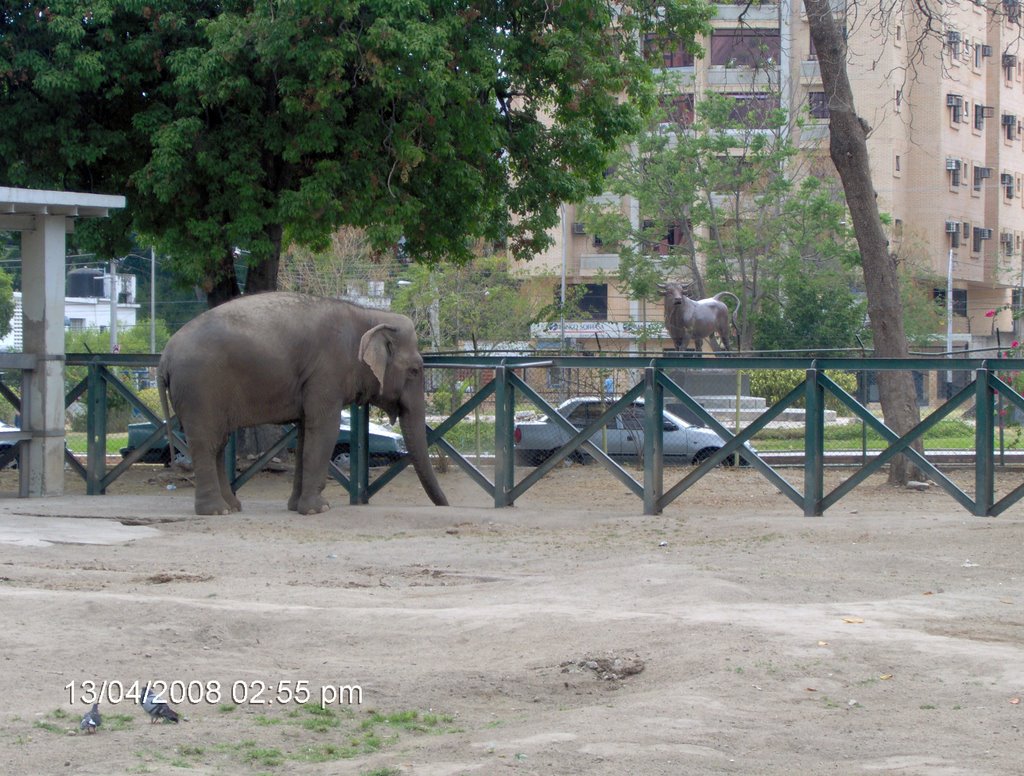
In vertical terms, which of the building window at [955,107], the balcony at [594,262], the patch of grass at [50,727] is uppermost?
the building window at [955,107]

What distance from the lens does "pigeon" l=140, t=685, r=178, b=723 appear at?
5.87m

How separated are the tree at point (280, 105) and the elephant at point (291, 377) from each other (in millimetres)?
3522

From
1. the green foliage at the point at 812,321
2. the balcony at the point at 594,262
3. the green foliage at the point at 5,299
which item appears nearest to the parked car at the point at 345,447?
the green foliage at the point at 812,321

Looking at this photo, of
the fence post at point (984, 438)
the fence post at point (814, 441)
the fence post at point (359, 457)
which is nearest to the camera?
the fence post at point (984, 438)

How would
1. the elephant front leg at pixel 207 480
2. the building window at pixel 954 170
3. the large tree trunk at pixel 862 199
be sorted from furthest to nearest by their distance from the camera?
the building window at pixel 954 170, the large tree trunk at pixel 862 199, the elephant front leg at pixel 207 480

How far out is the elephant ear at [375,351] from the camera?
14.3 m

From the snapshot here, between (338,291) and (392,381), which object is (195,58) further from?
(338,291)

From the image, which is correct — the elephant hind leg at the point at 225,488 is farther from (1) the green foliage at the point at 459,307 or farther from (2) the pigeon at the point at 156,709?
(1) the green foliage at the point at 459,307

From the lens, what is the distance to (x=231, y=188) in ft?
60.1

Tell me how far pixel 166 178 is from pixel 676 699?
13.2 metres

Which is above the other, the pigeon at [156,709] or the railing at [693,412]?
the railing at [693,412]

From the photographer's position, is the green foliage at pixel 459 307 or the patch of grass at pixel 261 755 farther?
the green foliage at pixel 459 307

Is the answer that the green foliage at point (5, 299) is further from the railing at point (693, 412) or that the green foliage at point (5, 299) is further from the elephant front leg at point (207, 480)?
the elephant front leg at point (207, 480)

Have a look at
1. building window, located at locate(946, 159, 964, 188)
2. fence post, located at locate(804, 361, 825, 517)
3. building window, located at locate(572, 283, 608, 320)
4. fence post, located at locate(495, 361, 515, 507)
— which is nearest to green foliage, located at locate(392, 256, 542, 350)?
building window, located at locate(572, 283, 608, 320)
